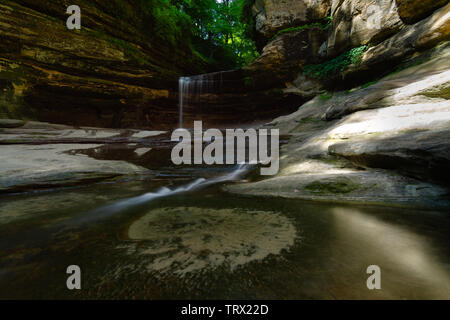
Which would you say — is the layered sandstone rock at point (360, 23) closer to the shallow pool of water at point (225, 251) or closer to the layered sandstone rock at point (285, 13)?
the layered sandstone rock at point (285, 13)

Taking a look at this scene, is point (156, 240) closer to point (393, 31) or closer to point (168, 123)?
point (393, 31)

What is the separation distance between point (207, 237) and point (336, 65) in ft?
35.3

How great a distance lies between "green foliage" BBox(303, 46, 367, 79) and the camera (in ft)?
27.3

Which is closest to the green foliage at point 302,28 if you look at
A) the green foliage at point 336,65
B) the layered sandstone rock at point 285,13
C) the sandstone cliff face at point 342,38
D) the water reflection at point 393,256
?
the sandstone cliff face at point 342,38

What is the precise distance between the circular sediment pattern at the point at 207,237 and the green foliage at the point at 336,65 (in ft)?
31.3

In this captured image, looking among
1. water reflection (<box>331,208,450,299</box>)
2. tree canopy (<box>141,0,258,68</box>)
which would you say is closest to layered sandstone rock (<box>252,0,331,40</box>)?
tree canopy (<box>141,0,258,68</box>)

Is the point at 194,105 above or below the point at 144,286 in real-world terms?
above

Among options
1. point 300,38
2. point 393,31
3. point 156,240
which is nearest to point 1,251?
point 156,240

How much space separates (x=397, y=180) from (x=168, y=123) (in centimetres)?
1247

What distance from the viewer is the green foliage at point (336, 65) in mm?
8330

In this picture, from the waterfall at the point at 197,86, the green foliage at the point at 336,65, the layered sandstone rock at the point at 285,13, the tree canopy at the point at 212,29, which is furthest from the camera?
the waterfall at the point at 197,86

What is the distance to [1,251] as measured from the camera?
4.30ft

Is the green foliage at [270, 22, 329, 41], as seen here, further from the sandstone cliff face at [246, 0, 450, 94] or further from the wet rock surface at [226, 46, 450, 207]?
the wet rock surface at [226, 46, 450, 207]

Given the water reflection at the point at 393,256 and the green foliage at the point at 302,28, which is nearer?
the water reflection at the point at 393,256
